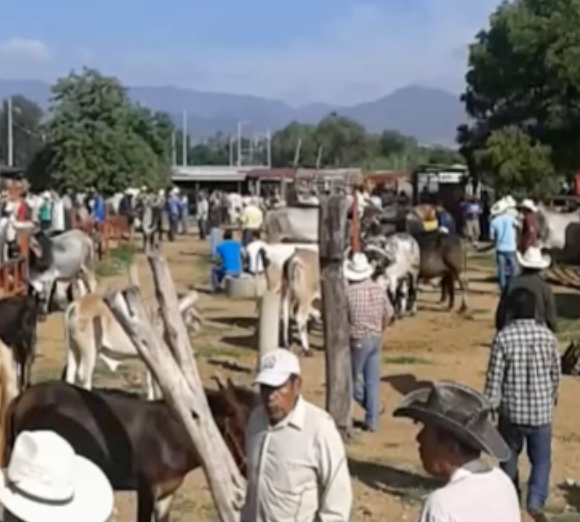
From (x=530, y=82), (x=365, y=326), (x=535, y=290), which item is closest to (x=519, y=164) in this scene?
(x=530, y=82)

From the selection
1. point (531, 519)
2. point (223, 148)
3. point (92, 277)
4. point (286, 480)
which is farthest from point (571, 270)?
point (223, 148)

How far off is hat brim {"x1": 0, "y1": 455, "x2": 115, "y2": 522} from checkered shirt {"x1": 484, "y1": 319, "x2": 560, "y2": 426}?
6.12 metres

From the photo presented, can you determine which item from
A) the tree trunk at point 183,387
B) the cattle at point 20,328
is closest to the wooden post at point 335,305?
the cattle at point 20,328

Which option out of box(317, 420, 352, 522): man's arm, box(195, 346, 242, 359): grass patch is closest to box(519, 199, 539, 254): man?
box(195, 346, 242, 359): grass patch

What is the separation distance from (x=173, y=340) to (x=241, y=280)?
19486 millimetres

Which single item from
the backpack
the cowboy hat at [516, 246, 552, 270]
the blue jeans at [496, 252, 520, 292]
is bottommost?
the backpack

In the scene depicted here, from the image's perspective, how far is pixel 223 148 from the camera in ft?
632

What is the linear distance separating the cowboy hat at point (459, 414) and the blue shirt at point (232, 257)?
24.0 m

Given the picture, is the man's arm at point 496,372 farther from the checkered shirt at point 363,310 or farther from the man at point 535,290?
the checkered shirt at point 363,310

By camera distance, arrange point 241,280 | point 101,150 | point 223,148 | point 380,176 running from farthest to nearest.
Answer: point 223,148
point 380,176
point 101,150
point 241,280

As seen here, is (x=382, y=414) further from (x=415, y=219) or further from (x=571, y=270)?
(x=415, y=219)

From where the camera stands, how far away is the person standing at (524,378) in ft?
33.7

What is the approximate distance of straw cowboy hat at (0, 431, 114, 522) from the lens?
4059 mm

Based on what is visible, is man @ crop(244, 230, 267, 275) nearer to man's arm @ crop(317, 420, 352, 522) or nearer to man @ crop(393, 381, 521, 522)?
man's arm @ crop(317, 420, 352, 522)
